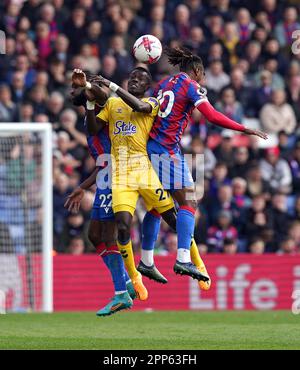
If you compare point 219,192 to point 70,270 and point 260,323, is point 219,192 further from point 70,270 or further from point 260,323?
point 260,323

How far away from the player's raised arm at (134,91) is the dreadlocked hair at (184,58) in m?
0.45

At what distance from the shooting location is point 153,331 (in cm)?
1367

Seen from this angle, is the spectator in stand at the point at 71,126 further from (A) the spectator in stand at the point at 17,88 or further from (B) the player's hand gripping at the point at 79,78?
(B) the player's hand gripping at the point at 79,78

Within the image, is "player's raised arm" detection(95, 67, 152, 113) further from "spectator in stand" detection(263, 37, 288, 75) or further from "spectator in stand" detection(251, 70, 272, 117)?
"spectator in stand" detection(263, 37, 288, 75)

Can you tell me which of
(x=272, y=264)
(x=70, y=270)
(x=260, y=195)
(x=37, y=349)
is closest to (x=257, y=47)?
(x=260, y=195)

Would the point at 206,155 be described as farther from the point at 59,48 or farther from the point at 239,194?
the point at 59,48

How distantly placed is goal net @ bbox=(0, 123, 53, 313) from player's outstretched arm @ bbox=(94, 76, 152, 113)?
535 cm

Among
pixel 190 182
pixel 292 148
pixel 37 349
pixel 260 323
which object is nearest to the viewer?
pixel 37 349

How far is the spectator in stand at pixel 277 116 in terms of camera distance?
2130cm

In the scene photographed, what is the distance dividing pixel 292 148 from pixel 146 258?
854 centimetres

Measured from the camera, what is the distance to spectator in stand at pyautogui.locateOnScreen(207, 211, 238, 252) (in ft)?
64.7

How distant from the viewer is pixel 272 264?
19500 millimetres

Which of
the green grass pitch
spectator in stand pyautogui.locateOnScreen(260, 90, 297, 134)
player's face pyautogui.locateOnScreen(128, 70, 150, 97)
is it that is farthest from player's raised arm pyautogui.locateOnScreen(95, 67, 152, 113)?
spectator in stand pyautogui.locateOnScreen(260, 90, 297, 134)

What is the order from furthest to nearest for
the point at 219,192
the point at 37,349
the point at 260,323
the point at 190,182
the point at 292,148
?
the point at 292,148
the point at 219,192
the point at 260,323
the point at 190,182
the point at 37,349
